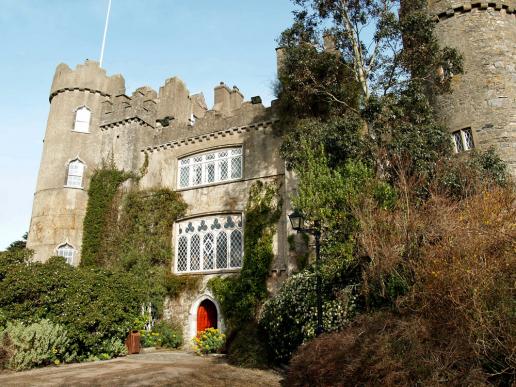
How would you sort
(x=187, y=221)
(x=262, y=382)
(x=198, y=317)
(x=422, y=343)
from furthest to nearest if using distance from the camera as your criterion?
1. (x=187, y=221)
2. (x=198, y=317)
3. (x=262, y=382)
4. (x=422, y=343)

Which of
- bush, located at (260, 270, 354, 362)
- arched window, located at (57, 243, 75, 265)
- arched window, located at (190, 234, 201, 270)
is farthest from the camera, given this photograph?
arched window, located at (57, 243, 75, 265)

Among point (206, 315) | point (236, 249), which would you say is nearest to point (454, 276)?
point (236, 249)

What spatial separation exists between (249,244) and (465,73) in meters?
11.6

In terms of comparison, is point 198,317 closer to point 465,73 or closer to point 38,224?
point 38,224

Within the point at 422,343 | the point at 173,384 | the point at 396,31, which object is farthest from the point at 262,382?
the point at 396,31

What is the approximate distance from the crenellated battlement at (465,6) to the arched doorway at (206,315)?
1655 centimetres

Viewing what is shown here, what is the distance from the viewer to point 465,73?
55.5 ft

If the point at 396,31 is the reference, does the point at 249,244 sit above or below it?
below

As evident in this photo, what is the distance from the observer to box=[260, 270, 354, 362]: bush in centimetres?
1051

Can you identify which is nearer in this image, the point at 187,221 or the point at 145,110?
the point at 187,221

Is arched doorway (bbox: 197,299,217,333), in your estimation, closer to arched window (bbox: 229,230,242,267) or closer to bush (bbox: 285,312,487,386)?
arched window (bbox: 229,230,242,267)

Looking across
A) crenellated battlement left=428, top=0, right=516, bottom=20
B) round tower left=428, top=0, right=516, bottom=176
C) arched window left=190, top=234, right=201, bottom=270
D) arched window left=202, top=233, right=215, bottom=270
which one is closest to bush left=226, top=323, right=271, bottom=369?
arched window left=202, top=233, right=215, bottom=270

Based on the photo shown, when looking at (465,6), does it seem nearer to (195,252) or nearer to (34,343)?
(195,252)

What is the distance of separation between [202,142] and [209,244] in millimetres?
5152
